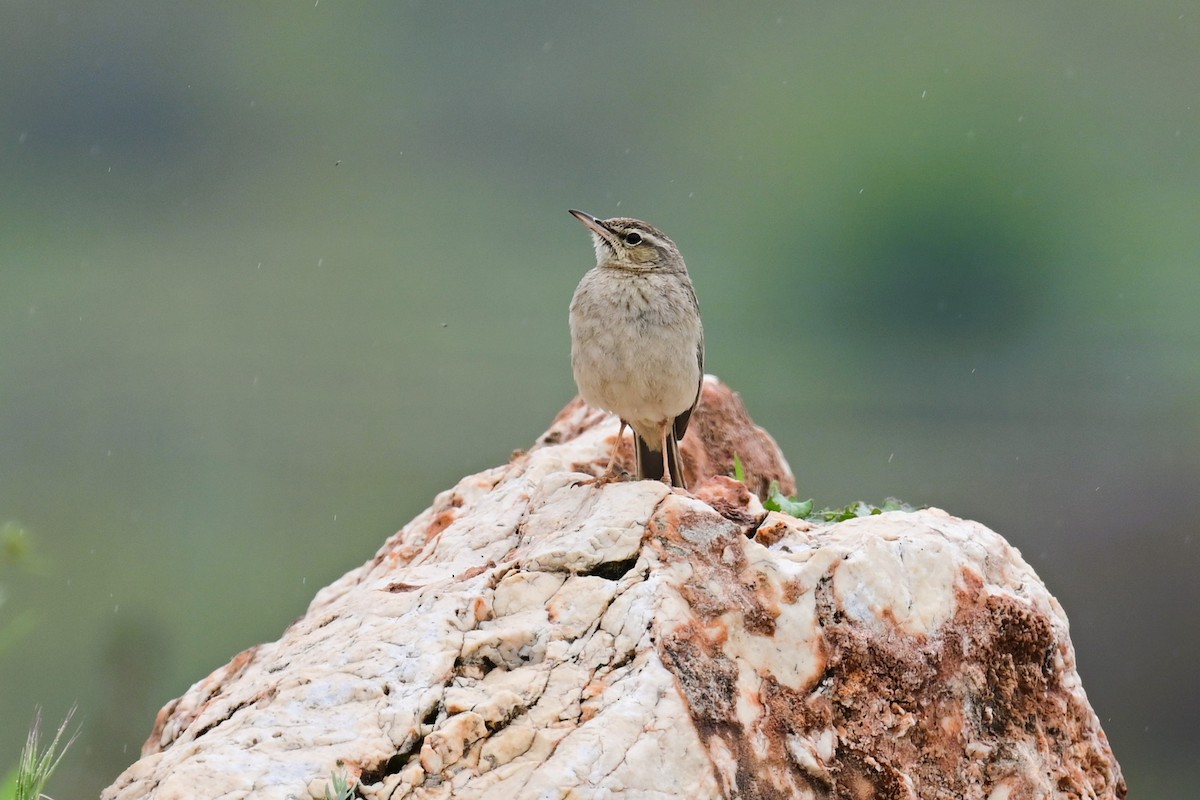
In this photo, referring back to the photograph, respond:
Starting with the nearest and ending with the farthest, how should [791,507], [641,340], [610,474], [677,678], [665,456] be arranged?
[677,678], [610,474], [791,507], [641,340], [665,456]

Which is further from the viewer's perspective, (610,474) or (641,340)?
(641,340)

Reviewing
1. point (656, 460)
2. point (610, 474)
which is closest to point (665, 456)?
point (656, 460)

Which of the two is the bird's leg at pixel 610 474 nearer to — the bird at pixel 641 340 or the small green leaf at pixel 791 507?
the bird at pixel 641 340

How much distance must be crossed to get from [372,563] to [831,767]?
2.59 metres

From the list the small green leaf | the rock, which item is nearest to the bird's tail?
the small green leaf

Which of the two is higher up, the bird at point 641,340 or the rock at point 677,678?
the bird at point 641,340

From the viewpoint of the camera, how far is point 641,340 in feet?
18.5

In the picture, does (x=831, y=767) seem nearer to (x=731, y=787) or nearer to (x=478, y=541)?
(x=731, y=787)

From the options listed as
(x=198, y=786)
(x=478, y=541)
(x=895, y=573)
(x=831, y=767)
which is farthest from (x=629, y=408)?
(x=198, y=786)

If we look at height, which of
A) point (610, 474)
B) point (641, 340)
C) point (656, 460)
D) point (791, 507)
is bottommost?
point (791, 507)

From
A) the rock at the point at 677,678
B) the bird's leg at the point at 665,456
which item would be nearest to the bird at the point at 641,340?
the bird's leg at the point at 665,456

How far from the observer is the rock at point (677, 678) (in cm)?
361

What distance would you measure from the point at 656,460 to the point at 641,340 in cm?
67

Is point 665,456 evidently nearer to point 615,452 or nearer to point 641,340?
point 615,452
